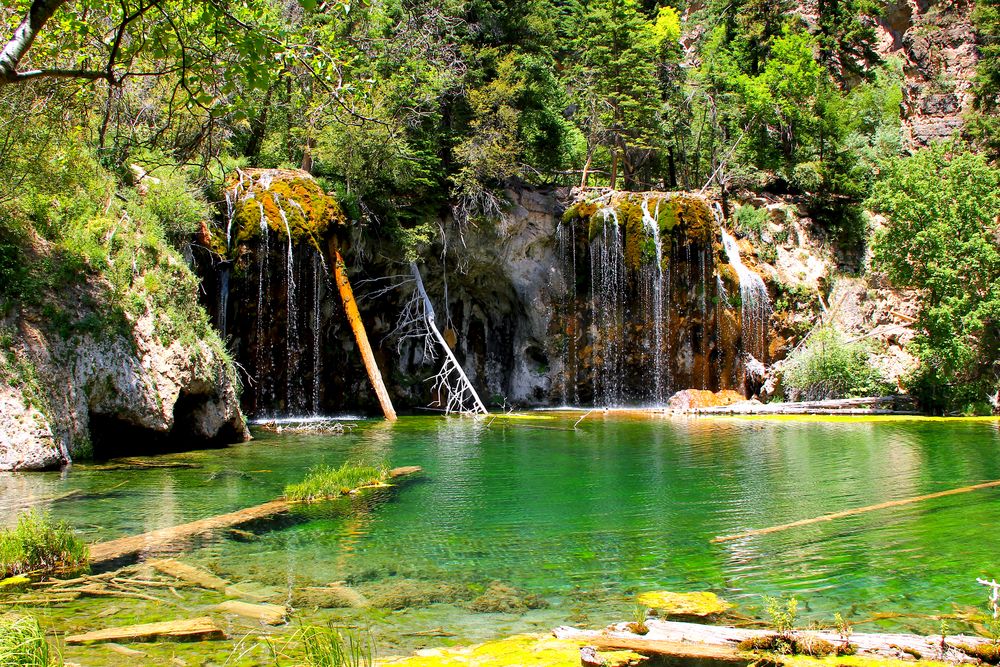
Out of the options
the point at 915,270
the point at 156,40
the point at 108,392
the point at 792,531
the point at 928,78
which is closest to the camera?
the point at 156,40

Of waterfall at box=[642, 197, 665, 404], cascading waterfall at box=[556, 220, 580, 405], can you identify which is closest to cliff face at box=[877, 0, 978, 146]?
waterfall at box=[642, 197, 665, 404]

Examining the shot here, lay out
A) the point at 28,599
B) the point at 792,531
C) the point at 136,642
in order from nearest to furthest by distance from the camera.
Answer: the point at 136,642, the point at 28,599, the point at 792,531

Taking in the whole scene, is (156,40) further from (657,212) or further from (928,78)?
(928,78)

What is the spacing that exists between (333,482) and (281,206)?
43.1ft

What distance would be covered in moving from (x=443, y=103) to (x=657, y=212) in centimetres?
868

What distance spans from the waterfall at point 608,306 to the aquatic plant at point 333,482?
18.1 m

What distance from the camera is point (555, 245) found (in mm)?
28594

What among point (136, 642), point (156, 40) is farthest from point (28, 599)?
point (156, 40)

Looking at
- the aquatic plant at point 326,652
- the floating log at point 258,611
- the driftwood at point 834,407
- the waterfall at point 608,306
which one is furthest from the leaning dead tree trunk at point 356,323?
the aquatic plant at point 326,652

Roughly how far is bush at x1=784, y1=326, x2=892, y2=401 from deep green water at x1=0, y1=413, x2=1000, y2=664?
8841 millimetres

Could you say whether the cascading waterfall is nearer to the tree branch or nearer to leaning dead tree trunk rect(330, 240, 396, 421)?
leaning dead tree trunk rect(330, 240, 396, 421)

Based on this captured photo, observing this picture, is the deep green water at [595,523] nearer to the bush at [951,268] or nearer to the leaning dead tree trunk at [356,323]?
the leaning dead tree trunk at [356,323]

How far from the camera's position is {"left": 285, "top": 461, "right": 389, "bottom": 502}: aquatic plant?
31.1ft

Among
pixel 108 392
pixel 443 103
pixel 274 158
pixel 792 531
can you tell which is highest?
pixel 443 103
